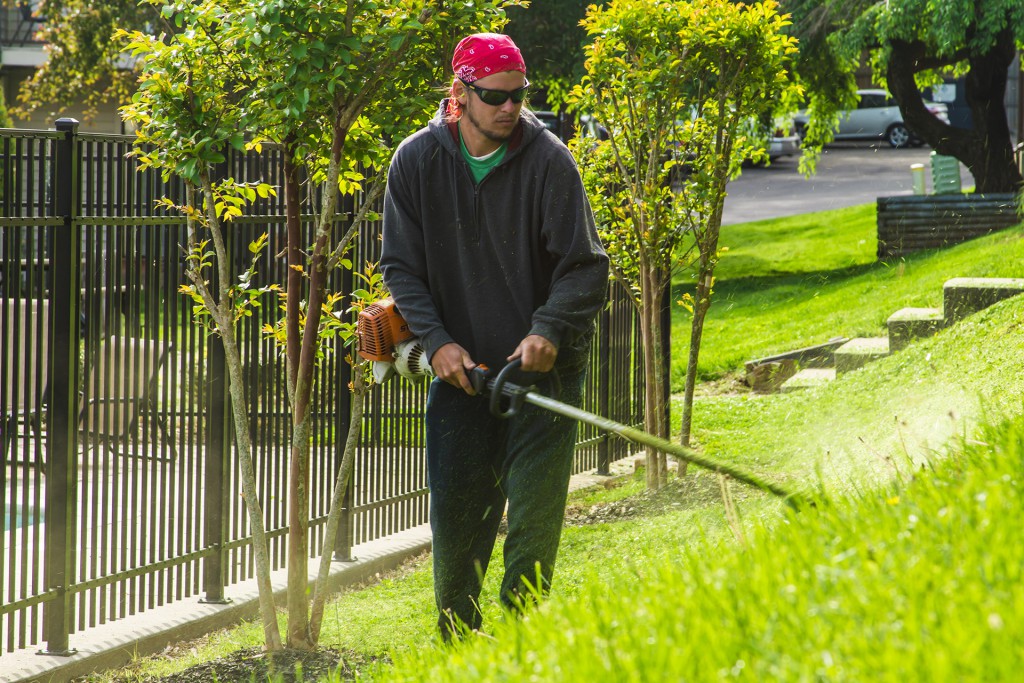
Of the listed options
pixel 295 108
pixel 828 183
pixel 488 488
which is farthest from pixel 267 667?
pixel 828 183

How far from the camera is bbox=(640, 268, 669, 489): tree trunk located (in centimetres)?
776

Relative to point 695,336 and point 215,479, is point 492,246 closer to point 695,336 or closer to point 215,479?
point 215,479

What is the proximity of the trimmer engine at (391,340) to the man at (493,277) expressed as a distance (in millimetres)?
142

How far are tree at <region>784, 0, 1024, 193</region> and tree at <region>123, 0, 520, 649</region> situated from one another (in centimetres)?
1216

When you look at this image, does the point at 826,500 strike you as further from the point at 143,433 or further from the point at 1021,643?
the point at 143,433

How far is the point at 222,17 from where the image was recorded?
4438 mm

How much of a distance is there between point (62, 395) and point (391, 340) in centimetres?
160

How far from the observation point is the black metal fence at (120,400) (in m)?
4.93

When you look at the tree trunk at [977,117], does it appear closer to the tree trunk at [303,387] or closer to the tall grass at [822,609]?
the tree trunk at [303,387]

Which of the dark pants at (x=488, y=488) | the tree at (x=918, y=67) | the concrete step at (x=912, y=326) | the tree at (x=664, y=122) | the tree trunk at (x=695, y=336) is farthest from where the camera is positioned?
the tree at (x=918, y=67)

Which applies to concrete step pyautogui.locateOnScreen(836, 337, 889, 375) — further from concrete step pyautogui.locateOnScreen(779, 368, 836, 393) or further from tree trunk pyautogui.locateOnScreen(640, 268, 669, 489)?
tree trunk pyautogui.locateOnScreen(640, 268, 669, 489)

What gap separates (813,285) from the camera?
658 inches

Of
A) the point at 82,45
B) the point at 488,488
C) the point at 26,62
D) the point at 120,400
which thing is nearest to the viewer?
the point at 488,488

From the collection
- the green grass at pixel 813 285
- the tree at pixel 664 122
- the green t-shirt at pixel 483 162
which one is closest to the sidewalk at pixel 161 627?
the tree at pixel 664 122
